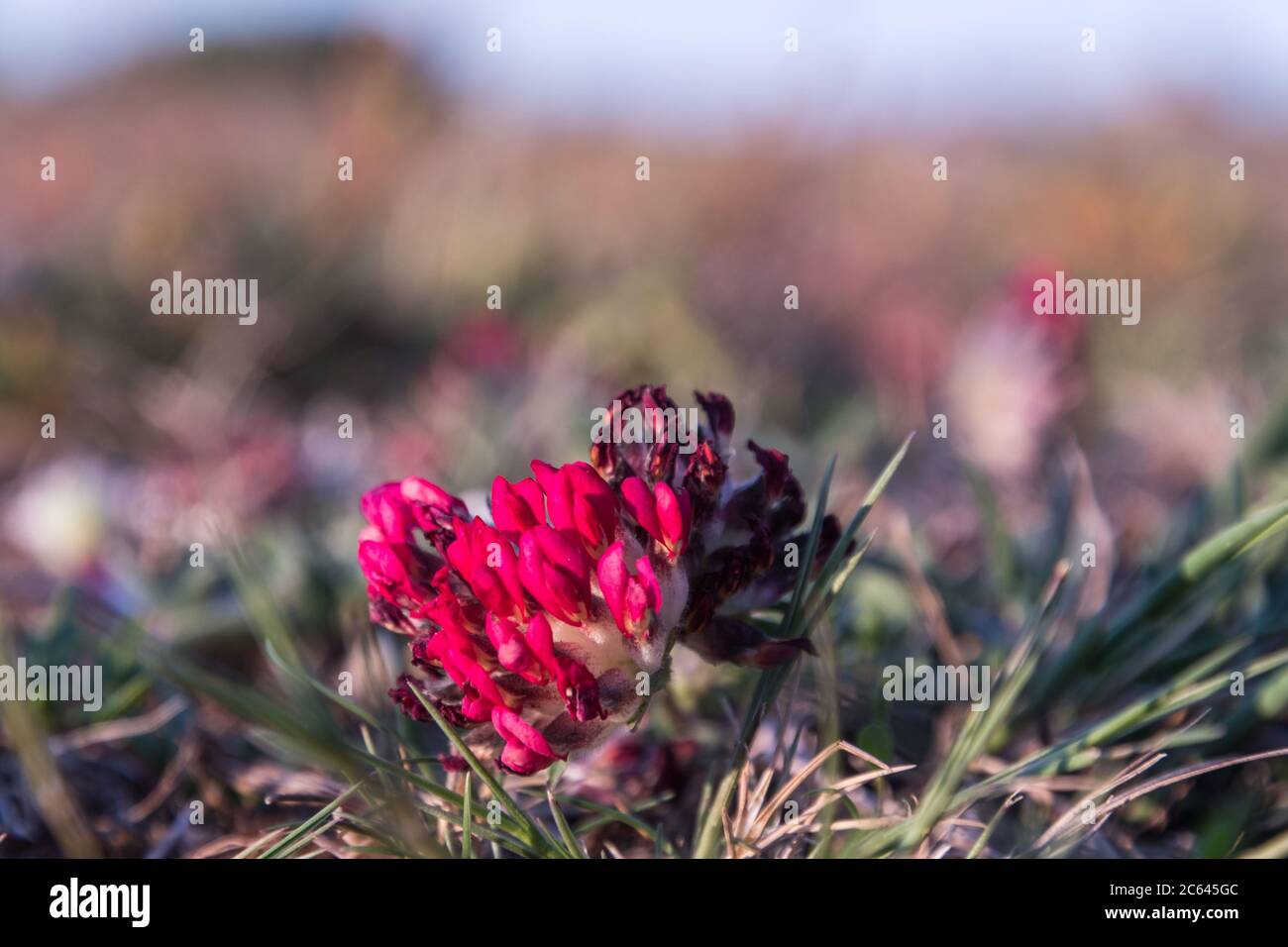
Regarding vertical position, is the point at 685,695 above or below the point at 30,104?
below

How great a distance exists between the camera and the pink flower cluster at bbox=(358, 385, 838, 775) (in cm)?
123

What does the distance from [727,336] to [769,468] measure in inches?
127

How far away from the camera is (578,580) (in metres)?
1.23

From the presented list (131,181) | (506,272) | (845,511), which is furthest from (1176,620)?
(131,181)

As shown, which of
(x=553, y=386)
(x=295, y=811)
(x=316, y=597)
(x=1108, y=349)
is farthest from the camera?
(x=1108, y=349)

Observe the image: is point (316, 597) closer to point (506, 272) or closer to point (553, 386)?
point (553, 386)

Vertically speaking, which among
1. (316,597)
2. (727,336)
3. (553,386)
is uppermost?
(727,336)

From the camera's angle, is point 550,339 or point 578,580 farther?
point 550,339

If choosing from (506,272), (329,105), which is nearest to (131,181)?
(329,105)

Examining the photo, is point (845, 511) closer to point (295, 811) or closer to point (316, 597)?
point (316, 597)

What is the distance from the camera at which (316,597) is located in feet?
7.90

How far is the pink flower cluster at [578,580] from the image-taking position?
4.04ft
